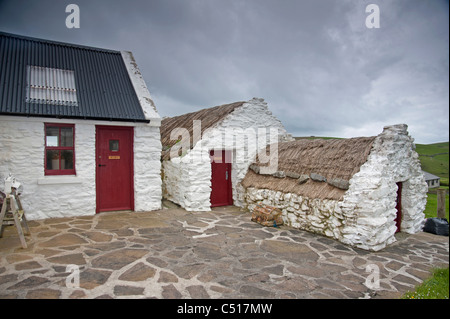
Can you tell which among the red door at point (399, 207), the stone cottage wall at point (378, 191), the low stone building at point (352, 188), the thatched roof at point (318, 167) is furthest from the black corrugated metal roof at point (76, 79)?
the red door at point (399, 207)

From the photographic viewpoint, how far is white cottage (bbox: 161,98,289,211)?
362 inches

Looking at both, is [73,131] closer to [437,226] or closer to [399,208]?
[399,208]

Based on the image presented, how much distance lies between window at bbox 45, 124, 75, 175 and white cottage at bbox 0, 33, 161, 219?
0.02m

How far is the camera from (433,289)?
429 cm

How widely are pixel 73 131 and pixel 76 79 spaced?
189cm

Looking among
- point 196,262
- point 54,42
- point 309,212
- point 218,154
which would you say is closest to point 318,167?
point 309,212

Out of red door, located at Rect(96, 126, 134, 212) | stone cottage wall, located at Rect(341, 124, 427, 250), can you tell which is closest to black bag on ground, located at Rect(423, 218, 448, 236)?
stone cottage wall, located at Rect(341, 124, 427, 250)

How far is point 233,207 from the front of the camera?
10.2m

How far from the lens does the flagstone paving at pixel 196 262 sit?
3.97m

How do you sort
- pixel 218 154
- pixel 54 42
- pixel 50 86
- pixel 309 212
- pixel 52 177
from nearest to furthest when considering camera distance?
1. pixel 309 212
2. pixel 52 177
3. pixel 50 86
4. pixel 54 42
5. pixel 218 154

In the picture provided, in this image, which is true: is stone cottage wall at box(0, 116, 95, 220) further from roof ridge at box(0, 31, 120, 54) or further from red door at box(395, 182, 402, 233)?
red door at box(395, 182, 402, 233)
